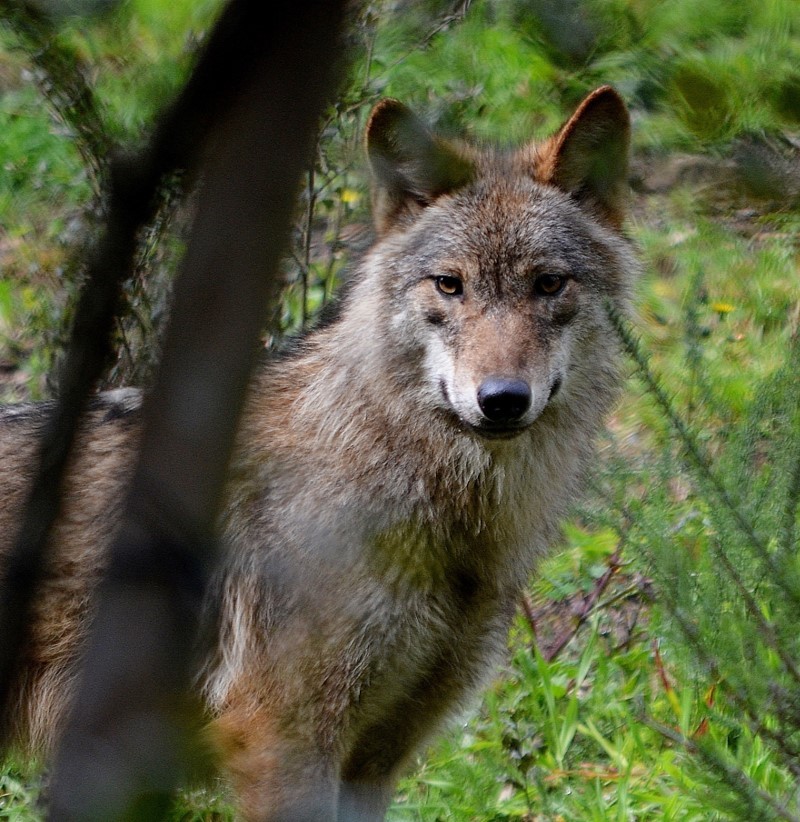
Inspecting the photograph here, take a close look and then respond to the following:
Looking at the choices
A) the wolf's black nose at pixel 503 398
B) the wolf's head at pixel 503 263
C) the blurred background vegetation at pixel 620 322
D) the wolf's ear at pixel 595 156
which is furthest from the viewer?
the wolf's ear at pixel 595 156

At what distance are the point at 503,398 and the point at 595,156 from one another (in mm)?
1173

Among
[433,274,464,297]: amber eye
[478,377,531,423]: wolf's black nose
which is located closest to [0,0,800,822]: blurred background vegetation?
[478,377,531,423]: wolf's black nose

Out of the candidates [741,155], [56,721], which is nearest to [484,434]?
[56,721]

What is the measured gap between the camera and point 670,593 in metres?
2.91

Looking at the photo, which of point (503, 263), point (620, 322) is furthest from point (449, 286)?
point (620, 322)

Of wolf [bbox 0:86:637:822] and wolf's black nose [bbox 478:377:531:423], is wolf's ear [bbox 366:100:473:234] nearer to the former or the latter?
wolf [bbox 0:86:637:822]

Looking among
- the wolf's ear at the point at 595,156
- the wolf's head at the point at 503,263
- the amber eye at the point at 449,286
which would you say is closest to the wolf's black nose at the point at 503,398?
the wolf's head at the point at 503,263

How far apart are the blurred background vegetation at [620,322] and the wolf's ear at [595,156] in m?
0.11

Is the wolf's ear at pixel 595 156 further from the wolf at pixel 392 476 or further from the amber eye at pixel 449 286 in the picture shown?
the amber eye at pixel 449 286

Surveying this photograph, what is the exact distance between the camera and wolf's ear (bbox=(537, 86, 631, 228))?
12.5 ft

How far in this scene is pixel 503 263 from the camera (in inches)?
146

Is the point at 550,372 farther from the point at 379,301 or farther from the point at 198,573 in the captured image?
the point at 198,573

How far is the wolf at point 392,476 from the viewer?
367 centimetres

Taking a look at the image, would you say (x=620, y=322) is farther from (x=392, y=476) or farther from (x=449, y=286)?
(x=392, y=476)
